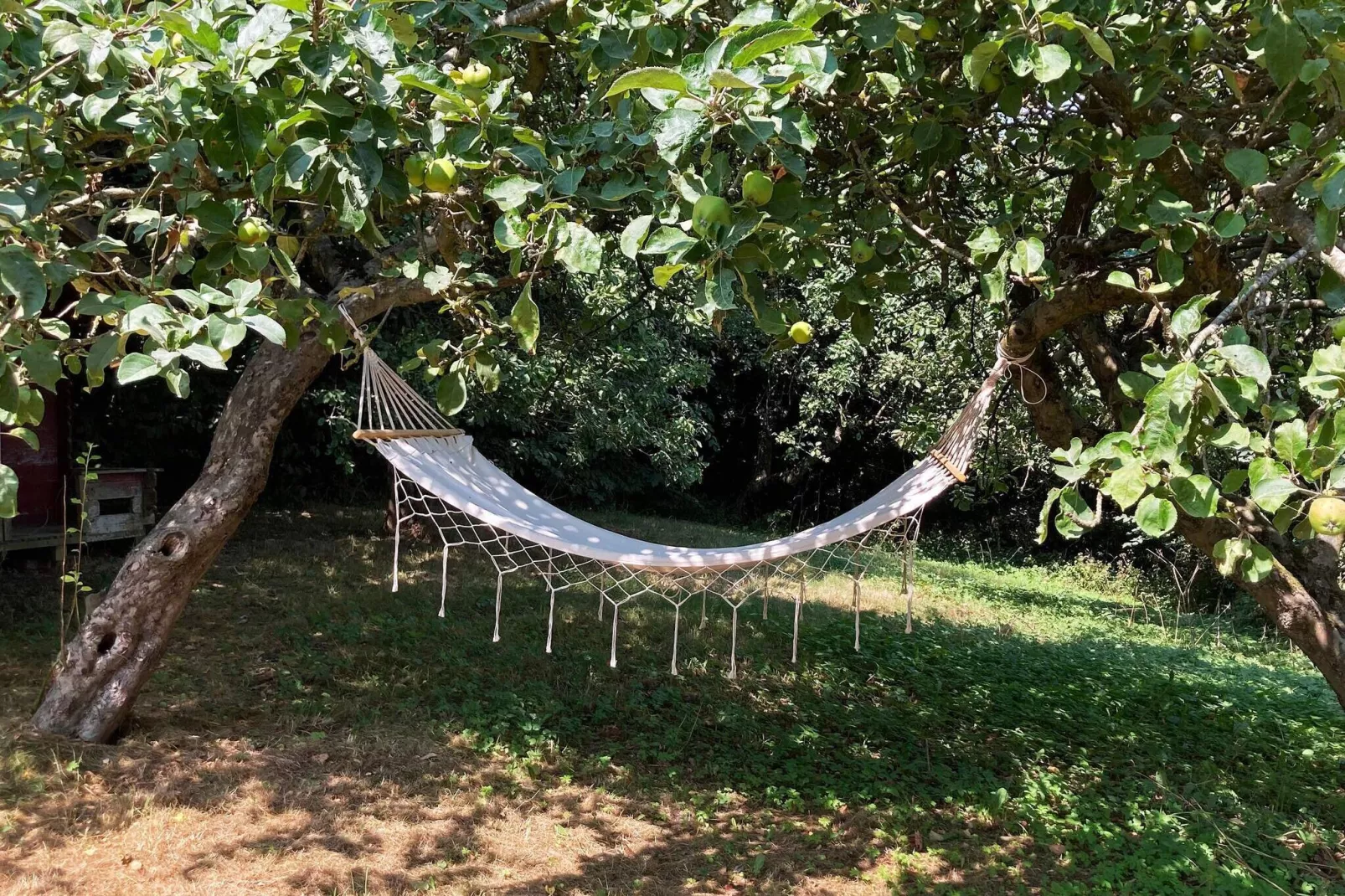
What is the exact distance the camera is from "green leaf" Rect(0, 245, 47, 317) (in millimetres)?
929

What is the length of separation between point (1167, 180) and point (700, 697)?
2.41 metres

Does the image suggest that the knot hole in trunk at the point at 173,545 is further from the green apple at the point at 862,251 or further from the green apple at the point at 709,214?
the green apple at the point at 709,214

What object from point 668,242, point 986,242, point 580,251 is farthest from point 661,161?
point 986,242

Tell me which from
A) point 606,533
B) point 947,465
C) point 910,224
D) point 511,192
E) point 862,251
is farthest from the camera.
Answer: point 606,533

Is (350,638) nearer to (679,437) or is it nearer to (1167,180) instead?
(1167,180)

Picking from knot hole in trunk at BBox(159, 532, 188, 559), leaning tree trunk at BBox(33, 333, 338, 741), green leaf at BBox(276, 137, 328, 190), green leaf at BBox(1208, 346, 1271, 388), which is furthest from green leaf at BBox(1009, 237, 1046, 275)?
knot hole in trunk at BBox(159, 532, 188, 559)

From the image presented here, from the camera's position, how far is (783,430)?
33.7ft

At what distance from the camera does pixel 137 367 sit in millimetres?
975

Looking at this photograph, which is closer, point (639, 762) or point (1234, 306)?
point (1234, 306)

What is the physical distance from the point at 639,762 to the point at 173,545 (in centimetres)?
151

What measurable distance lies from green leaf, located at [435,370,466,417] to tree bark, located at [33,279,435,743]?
943mm

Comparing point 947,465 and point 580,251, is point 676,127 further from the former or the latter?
point 947,465

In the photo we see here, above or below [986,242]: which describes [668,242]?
below

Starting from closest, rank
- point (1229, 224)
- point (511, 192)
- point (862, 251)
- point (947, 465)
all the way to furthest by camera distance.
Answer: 1. point (511, 192)
2. point (1229, 224)
3. point (862, 251)
4. point (947, 465)
